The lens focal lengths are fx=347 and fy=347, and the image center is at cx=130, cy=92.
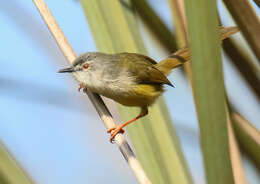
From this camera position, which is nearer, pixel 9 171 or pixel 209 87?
pixel 209 87

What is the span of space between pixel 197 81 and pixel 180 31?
1375 millimetres

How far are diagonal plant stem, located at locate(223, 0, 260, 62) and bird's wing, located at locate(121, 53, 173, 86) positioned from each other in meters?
0.92

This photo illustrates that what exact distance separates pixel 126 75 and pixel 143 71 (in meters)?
0.18

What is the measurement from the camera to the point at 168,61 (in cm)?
254

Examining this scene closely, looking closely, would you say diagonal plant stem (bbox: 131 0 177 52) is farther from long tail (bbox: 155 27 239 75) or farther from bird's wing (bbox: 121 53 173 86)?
bird's wing (bbox: 121 53 173 86)

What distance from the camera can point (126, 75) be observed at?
2428mm

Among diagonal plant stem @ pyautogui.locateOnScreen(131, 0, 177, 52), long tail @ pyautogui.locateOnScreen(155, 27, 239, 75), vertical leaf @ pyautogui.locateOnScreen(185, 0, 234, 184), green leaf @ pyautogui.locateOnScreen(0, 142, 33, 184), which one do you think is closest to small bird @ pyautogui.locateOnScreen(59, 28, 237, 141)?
long tail @ pyautogui.locateOnScreen(155, 27, 239, 75)

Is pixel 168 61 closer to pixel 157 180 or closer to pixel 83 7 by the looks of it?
pixel 83 7

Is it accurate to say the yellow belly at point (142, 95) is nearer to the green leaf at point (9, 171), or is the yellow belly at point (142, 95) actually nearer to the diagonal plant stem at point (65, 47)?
the diagonal plant stem at point (65, 47)

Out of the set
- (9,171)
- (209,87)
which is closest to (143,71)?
(9,171)

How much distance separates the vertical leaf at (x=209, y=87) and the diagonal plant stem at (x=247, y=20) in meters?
0.64

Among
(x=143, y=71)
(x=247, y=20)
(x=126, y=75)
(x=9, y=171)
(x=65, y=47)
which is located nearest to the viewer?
(x=9, y=171)

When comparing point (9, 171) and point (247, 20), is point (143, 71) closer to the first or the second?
point (247, 20)

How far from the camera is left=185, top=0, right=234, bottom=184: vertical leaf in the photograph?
0.83m
